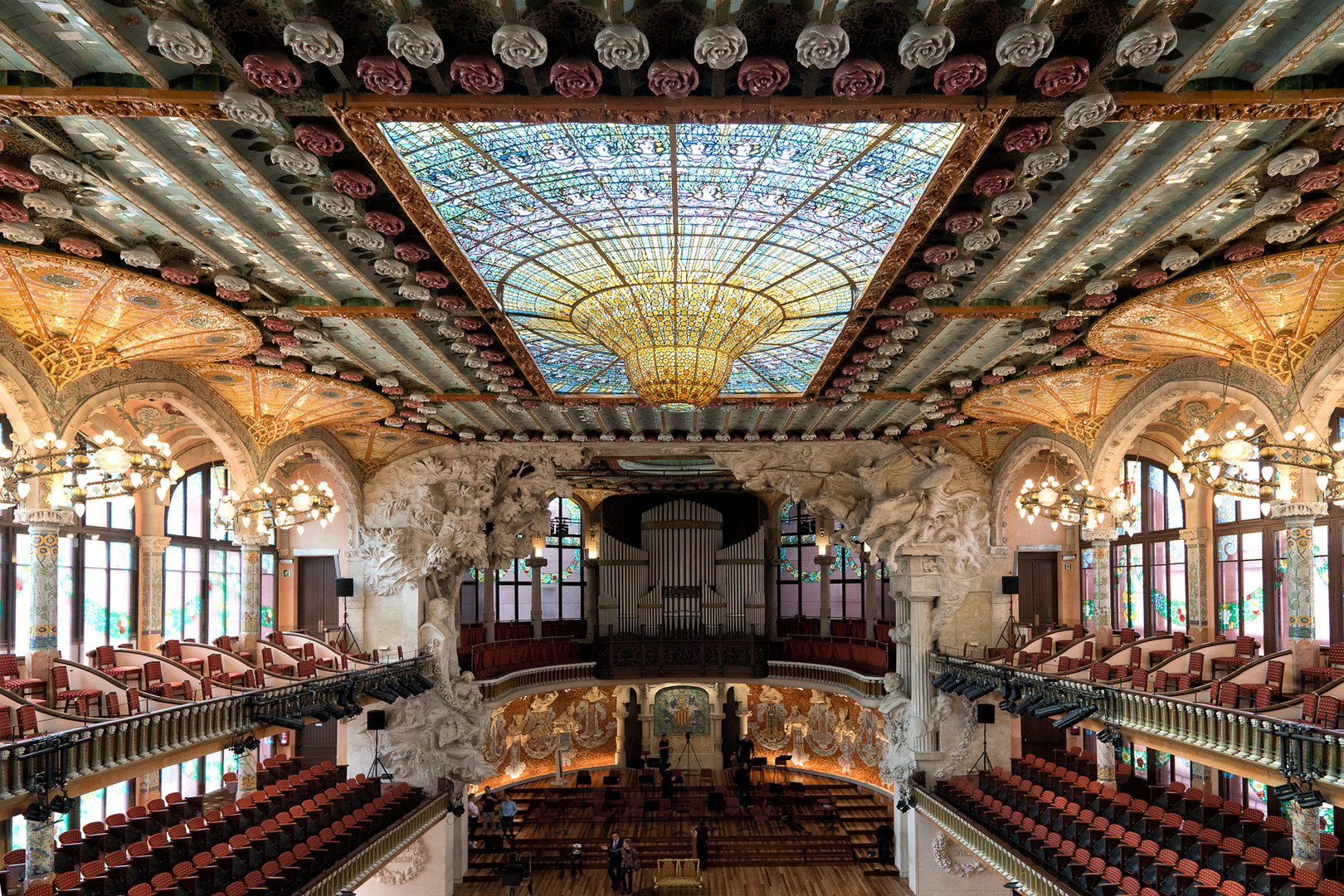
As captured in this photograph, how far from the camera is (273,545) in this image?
3300cm

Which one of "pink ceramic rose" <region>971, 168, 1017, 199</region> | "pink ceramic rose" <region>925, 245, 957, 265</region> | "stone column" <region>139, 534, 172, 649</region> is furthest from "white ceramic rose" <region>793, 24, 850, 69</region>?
"stone column" <region>139, 534, 172, 649</region>

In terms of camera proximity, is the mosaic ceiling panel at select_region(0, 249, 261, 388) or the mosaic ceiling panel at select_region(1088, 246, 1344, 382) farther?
the mosaic ceiling panel at select_region(1088, 246, 1344, 382)

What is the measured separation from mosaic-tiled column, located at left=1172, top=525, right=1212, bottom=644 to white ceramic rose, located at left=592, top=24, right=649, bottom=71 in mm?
22775

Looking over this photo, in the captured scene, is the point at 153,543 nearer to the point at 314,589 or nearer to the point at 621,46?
the point at 314,589

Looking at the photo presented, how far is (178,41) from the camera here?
680cm

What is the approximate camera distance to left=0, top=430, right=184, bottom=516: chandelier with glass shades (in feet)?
36.5

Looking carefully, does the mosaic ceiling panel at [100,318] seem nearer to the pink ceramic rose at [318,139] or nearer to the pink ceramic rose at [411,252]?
the pink ceramic rose at [411,252]

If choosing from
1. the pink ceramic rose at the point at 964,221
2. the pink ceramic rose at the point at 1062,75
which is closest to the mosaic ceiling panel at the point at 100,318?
the pink ceramic rose at the point at 964,221

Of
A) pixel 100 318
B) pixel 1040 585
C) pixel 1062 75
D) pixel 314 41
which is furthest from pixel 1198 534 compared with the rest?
pixel 100 318

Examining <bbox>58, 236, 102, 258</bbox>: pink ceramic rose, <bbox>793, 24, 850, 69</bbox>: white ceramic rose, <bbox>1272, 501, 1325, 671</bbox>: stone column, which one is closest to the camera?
<bbox>793, 24, 850, 69</bbox>: white ceramic rose

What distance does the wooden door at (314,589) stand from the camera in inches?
1332

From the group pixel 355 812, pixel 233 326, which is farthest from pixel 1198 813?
pixel 233 326

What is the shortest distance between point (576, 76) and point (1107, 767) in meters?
18.4

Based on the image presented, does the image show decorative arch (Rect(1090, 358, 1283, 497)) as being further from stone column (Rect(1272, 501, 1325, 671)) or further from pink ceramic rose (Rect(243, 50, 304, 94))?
pink ceramic rose (Rect(243, 50, 304, 94))
